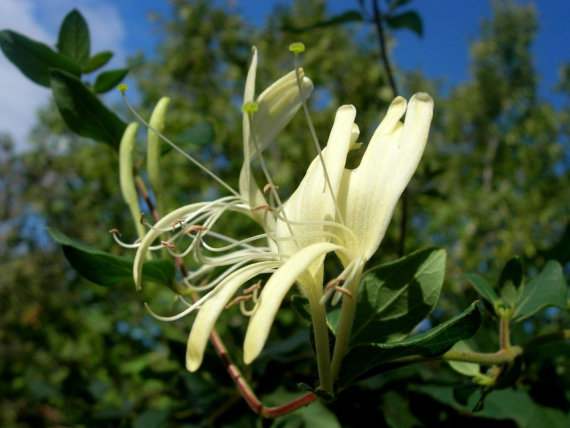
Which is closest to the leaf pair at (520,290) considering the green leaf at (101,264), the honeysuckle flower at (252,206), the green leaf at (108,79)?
the honeysuckle flower at (252,206)

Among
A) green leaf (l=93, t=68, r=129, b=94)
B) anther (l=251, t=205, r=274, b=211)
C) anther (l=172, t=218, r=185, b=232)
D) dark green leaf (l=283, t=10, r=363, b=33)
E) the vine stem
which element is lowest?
the vine stem

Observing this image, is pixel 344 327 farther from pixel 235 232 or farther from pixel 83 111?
pixel 235 232

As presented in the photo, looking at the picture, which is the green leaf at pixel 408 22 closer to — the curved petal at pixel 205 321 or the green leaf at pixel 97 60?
the green leaf at pixel 97 60

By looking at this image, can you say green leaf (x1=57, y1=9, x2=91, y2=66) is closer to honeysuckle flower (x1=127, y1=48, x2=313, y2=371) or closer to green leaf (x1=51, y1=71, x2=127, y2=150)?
green leaf (x1=51, y1=71, x2=127, y2=150)

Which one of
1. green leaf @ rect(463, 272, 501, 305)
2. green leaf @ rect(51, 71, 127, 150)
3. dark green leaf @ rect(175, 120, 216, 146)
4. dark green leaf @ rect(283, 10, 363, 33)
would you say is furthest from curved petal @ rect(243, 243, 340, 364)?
dark green leaf @ rect(283, 10, 363, 33)

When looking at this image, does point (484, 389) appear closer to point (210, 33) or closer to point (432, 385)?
point (432, 385)
